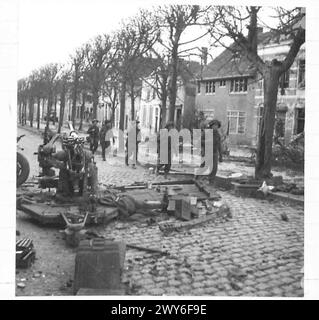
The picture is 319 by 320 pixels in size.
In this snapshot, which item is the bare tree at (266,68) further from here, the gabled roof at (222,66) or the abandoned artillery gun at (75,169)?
the abandoned artillery gun at (75,169)

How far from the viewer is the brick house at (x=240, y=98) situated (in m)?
6.04

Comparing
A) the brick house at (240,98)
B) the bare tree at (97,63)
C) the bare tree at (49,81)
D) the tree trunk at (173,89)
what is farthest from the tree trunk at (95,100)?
the brick house at (240,98)

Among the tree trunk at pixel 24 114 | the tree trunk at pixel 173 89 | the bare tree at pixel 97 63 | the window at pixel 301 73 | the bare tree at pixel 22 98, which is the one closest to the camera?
the bare tree at pixel 22 98

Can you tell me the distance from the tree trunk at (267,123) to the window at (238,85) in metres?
0.52

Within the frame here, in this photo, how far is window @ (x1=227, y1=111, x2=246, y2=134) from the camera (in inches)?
245

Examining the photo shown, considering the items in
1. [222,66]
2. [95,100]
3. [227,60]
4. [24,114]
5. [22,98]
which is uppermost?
[227,60]

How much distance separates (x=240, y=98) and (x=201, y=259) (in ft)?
11.8

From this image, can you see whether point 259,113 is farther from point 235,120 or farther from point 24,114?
point 24,114

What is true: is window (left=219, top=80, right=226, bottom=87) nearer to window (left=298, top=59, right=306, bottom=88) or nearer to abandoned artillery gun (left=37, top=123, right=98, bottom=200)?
window (left=298, top=59, right=306, bottom=88)

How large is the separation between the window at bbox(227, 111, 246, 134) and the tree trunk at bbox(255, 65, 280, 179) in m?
0.46

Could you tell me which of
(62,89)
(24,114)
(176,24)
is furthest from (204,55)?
(24,114)

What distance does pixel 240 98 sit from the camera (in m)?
6.85
